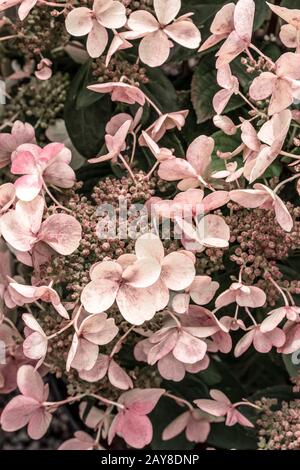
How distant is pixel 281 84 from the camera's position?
79 centimetres

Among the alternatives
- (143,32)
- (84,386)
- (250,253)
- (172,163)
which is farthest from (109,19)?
(84,386)

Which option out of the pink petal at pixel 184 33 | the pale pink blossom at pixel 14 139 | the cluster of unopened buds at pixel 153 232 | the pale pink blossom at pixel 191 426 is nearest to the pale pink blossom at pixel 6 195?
the cluster of unopened buds at pixel 153 232

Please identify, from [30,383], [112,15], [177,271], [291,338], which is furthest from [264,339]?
[112,15]

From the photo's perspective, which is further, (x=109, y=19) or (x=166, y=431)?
(x=166, y=431)

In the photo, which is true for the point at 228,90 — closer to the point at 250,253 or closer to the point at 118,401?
the point at 250,253

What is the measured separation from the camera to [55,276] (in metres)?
0.83

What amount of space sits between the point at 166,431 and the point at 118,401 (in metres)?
0.13

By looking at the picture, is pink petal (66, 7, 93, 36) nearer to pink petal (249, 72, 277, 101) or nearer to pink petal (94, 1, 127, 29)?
pink petal (94, 1, 127, 29)

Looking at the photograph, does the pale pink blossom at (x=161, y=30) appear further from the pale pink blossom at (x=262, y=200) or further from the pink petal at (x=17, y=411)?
the pink petal at (x=17, y=411)

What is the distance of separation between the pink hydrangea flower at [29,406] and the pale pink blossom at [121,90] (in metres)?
0.28

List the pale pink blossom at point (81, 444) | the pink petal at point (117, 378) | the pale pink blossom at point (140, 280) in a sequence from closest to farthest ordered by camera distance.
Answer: the pale pink blossom at point (140, 280) < the pink petal at point (117, 378) < the pale pink blossom at point (81, 444)

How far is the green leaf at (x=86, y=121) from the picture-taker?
101 centimetres

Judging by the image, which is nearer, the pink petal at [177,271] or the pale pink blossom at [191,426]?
the pink petal at [177,271]

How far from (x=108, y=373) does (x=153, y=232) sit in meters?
0.15
